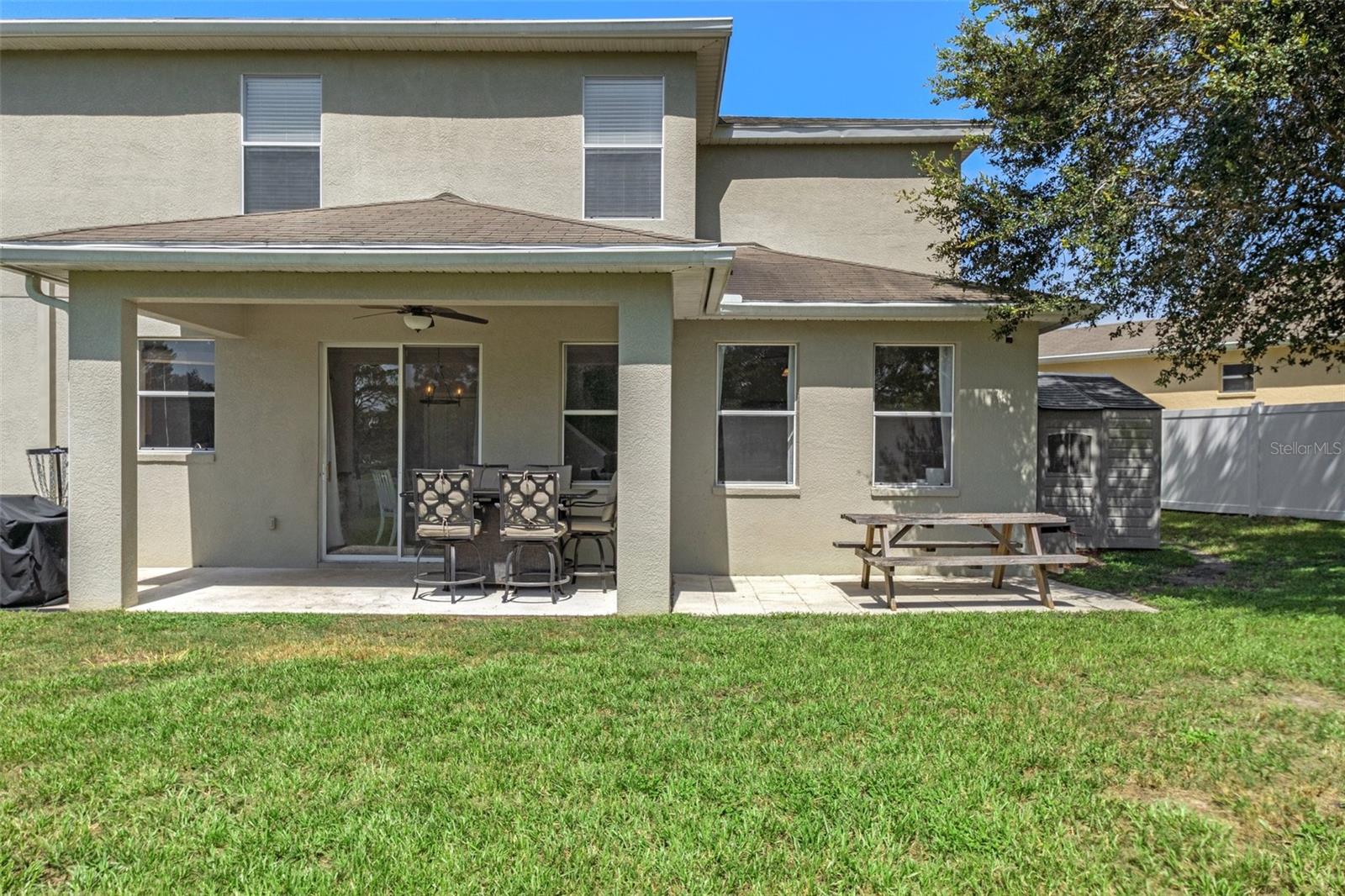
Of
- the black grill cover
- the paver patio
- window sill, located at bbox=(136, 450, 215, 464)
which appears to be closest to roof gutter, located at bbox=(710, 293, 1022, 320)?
the paver patio

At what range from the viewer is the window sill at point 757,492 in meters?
9.52

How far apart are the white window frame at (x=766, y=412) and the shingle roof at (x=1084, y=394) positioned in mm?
4355

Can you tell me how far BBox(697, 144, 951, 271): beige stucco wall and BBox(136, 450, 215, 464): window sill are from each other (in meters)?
7.24

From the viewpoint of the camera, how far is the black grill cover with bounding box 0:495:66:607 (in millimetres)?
7367

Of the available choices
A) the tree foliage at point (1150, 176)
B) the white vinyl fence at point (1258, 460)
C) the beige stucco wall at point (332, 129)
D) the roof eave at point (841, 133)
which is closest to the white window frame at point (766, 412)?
the beige stucco wall at point (332, 129)

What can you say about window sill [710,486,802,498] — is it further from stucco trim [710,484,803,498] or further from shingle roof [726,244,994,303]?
shingle roof [726,244,994,303]

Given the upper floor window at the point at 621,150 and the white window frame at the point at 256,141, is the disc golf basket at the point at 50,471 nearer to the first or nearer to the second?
the white window frame at the point at 256,141

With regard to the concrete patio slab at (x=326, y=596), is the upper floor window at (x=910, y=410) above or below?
above

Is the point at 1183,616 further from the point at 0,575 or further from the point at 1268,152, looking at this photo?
the point at 0,575

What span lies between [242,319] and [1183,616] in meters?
10.7

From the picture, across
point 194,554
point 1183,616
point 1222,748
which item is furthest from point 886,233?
point 194,554

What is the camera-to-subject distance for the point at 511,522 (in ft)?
25.8

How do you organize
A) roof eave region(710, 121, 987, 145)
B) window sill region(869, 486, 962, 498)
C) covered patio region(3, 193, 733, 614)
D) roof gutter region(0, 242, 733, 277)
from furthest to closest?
roof eave region(710, 121, 987, 145) → window sill region(869, 486, 962, 498) → covered patio region(3, 193, 733, 614) → roof gutter region(0, 242, 733, 277)

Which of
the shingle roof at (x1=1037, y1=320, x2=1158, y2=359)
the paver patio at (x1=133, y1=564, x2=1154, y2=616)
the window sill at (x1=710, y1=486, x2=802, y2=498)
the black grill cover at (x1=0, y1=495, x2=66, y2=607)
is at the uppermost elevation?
the shingle roof at (x1=1037, y1=320, x2=1158, y2=359)
